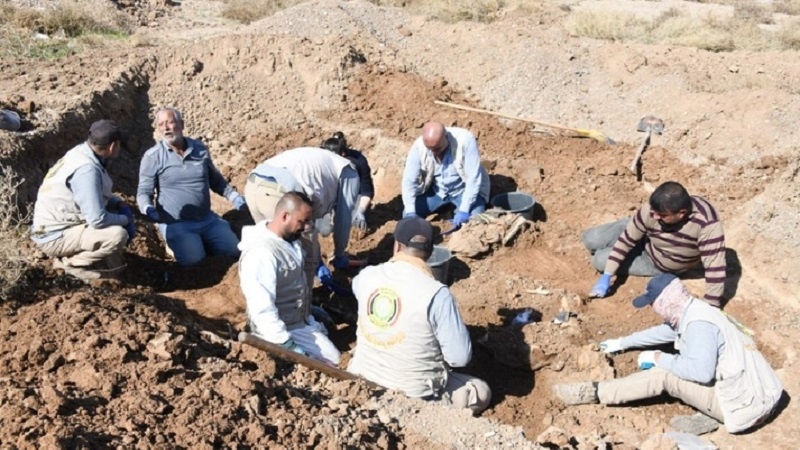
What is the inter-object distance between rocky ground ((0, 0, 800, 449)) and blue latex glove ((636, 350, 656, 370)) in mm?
287

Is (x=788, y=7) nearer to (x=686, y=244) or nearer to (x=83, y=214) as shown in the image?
(x=686, y=244)

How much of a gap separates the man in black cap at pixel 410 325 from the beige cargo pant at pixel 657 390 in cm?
128

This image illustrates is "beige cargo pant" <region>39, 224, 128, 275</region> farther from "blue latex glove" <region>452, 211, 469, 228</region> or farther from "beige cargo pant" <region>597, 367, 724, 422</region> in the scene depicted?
"beige cargo pant" <region>597, 367, 724, 422</region>

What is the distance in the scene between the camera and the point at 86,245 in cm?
595

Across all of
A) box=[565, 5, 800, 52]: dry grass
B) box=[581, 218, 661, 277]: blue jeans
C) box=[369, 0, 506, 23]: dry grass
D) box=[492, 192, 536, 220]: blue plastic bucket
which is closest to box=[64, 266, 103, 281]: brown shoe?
box=[492, 192, 536, 220]: blue plastic bucket

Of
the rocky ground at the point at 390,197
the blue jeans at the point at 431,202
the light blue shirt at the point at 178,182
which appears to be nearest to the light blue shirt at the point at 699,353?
the rocky ground at the point at 390,197

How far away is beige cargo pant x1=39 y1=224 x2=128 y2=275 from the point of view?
5.94 m

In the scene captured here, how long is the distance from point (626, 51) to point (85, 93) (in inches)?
305

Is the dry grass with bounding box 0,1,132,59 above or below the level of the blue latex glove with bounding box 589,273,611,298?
above

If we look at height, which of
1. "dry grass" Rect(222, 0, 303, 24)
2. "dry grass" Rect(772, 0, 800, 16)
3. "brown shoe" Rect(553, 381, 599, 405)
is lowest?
"brown shoe" Rect(553, 381, 599, 405)

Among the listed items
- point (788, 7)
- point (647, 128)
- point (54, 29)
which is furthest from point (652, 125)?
point (788, 7)

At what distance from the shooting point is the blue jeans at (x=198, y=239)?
7062mm

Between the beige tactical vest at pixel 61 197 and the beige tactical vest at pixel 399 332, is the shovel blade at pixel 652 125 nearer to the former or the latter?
the beige tactical vest at pixel 399 332

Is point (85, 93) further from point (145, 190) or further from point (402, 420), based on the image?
point (402, 420)
